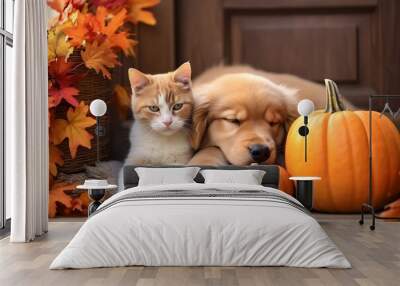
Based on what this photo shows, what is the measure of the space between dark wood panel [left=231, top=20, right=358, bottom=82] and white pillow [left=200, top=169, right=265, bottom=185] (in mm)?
1106

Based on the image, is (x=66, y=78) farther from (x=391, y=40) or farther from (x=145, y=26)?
(x=391, y=40)

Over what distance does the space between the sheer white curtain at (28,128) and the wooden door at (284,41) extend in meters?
1.27

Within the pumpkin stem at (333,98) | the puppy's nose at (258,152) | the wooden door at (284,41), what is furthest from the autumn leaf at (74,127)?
the pumpkin stem at (333,98)

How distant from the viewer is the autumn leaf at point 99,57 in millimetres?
5684

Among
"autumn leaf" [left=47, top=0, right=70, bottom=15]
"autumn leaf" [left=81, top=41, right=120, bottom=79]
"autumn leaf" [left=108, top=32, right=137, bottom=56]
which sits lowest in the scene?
"autumn leaf" [left=81, top=41, right=120, bottom=79]

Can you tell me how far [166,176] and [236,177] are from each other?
1.83 feet

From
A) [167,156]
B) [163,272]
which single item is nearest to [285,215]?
[163,272]

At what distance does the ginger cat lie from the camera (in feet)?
18.6

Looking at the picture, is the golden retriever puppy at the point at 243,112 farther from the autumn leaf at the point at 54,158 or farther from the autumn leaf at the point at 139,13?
the autumn leaf at the point at 54,158

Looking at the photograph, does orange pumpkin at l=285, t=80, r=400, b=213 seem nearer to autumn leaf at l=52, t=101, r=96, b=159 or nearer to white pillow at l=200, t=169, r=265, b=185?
white pillow at l=200, t=169, r=265, b=185

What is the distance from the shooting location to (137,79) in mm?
5762

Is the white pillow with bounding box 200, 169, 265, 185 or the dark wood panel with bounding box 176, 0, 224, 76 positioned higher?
the dark wood panel with bounding box 176, 0, 224, 76

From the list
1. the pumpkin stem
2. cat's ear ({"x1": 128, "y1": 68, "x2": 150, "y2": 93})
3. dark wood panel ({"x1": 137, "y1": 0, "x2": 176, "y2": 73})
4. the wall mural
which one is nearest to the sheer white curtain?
the wall mural

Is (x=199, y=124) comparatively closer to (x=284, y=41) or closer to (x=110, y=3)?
(x=284, y=41)
